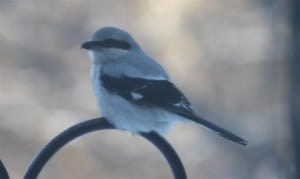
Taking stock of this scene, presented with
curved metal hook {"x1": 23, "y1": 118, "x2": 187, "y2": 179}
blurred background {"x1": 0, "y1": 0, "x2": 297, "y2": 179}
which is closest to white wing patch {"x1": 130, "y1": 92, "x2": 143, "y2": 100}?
curved metal hook {"x1": 23, "y1": 118, "x2": 187, "y2": 179}

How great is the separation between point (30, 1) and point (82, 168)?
185 centimetres

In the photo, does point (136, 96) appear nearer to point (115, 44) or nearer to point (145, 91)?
point (145, 91)

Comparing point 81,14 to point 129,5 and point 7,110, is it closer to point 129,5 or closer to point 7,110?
point 129,5

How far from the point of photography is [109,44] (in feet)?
12.5

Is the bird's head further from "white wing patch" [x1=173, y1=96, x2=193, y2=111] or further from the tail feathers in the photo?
the tail feathers

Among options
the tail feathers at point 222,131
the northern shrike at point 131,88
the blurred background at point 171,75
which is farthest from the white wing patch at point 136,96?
the blurred background at point 171,75

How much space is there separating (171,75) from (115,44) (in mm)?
3793

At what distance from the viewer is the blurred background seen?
7320 millimetres

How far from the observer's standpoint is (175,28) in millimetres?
8180

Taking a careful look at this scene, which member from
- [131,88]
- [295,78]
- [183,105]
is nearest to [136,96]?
[131,88]

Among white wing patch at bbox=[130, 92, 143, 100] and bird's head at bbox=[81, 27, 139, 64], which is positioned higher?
bird's head at bbox=[81, 27, 139, 64]

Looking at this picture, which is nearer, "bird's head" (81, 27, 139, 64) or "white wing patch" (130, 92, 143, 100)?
"bird's head" (81, 27, 139, 64)

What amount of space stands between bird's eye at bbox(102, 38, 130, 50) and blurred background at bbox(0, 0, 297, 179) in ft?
9.57

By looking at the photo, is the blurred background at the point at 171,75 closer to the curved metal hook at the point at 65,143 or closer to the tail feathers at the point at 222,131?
the tail feathers at the point at 222,131
